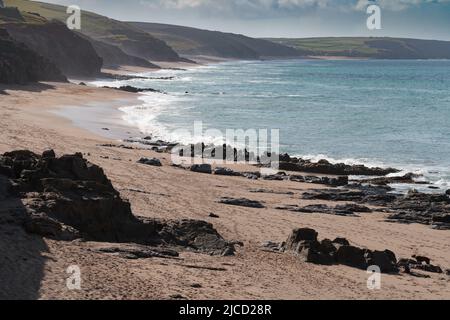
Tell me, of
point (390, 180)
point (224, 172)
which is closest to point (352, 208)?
point (390, 180)

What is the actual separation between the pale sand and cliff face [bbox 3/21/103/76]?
66.2 m

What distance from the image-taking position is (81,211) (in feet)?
58.3

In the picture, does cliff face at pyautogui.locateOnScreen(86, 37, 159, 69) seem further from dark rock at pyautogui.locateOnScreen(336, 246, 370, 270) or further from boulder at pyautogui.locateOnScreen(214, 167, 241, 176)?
dark rock at pyautogui.locateOnScreen(336, 246, 370, 270)

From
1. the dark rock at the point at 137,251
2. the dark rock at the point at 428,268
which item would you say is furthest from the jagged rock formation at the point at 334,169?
the dark rock at the point at 137,251

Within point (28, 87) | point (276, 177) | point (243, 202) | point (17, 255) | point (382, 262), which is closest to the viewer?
point (17, 255)

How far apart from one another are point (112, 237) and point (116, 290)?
4.41 m

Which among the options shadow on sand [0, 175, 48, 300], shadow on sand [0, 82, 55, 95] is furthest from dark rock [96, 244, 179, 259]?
shadow on sand [0, 82, 55, 95]

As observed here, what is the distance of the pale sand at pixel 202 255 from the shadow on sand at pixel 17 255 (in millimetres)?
23

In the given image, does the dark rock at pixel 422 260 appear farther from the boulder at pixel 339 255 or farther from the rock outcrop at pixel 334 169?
the rock outcrop at pixel 334 169

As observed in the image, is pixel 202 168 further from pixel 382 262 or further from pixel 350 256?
pixel 382 262

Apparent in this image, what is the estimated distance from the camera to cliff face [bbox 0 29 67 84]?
67188 mm

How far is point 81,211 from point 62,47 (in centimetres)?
9564
